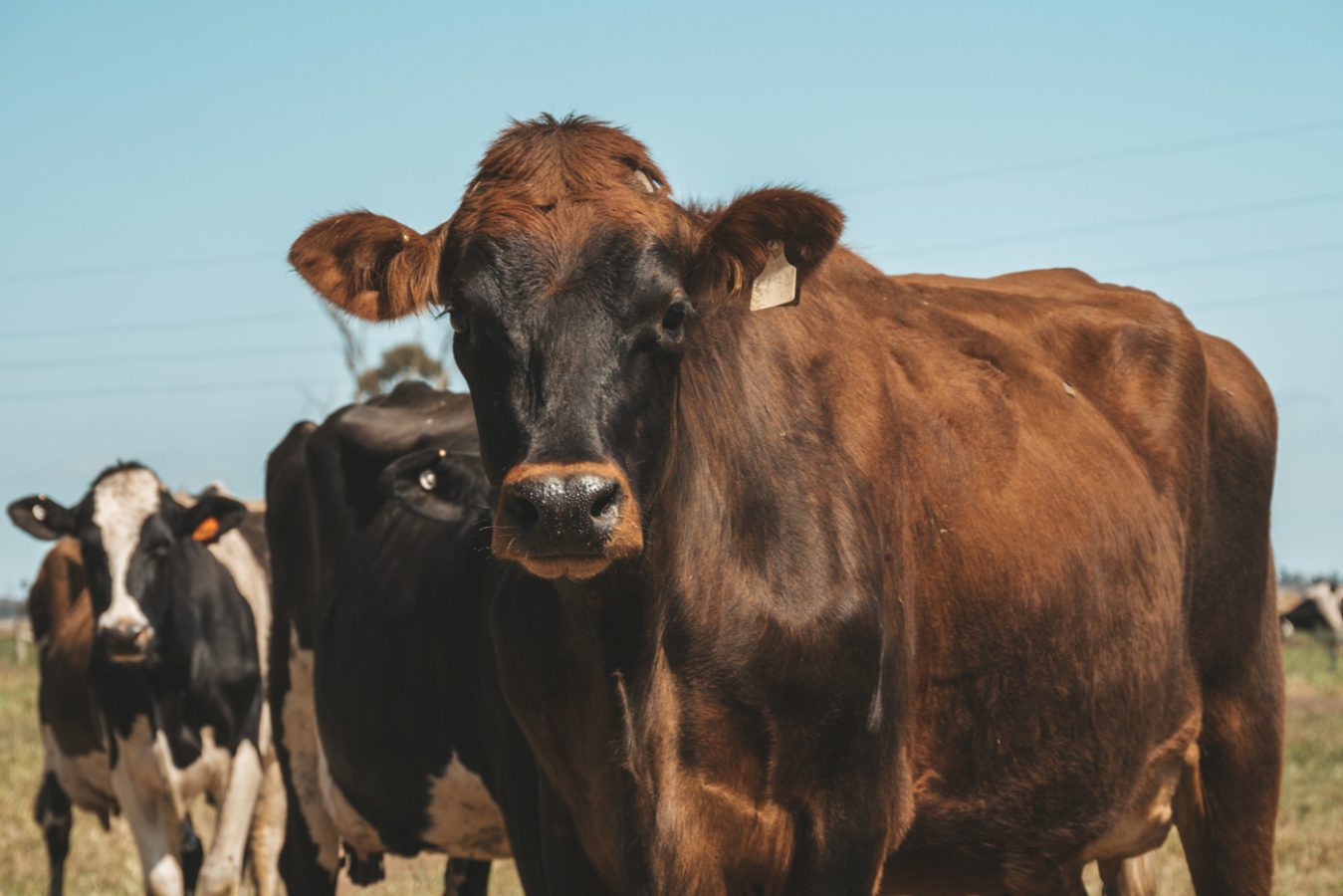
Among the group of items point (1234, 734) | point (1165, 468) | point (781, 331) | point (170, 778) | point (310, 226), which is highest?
point (310, 226)

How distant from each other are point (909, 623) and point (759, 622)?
0.64 meters

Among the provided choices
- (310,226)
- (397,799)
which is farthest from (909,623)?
(397,799)

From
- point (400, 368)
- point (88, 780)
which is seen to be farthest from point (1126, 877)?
point (400, 368)

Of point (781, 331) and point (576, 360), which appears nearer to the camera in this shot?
point (576, 360)

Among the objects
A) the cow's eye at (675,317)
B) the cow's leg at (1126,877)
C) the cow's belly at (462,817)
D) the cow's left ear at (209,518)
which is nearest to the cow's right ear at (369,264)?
the cow's eye at (675,317)

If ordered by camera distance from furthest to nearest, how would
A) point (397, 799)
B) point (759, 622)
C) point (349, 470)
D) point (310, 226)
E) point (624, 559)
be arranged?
point (349, 470) → point (397, 799) → point (310, 226) → point (759, 622) → point (624, 559)

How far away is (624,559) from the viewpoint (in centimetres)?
419

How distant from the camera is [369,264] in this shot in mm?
4863

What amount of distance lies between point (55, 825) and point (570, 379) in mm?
8575

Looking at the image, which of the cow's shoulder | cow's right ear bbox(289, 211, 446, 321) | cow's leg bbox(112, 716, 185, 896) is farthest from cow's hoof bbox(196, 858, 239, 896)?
cow's right ear bbox(289, 211, 446, 321)

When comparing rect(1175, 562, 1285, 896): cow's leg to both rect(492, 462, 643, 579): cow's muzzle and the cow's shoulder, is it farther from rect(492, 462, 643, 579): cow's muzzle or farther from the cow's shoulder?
rect(492, 462, 643, 579): cow's muzzle

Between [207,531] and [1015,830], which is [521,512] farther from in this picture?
[207,531]

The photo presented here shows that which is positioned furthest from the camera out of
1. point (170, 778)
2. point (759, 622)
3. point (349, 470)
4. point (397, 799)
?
point (170, 778)

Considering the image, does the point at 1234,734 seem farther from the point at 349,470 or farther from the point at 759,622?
the point at 349,470
